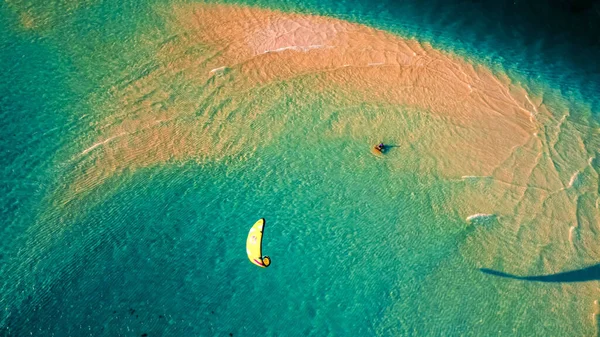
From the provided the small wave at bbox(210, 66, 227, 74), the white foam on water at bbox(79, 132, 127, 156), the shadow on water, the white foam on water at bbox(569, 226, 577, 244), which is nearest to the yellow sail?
the white foam on water at bbox(79, 132, 127, 156)

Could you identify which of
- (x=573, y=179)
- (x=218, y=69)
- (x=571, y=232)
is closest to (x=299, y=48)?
(x=218, y=69)

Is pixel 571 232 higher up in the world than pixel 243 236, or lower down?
lower down

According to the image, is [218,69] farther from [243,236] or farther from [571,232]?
[571,232]

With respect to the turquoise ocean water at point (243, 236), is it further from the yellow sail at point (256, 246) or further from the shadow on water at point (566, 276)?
the yellow sail at point (256, 246)

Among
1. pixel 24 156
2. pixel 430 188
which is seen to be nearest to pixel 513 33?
pixel 430 188

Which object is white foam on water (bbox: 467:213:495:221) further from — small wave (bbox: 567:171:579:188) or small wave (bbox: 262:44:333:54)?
small wave (bbox: 262:44:333:54)

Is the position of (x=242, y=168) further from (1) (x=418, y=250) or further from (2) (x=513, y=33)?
(2) (x=513, y=33)
